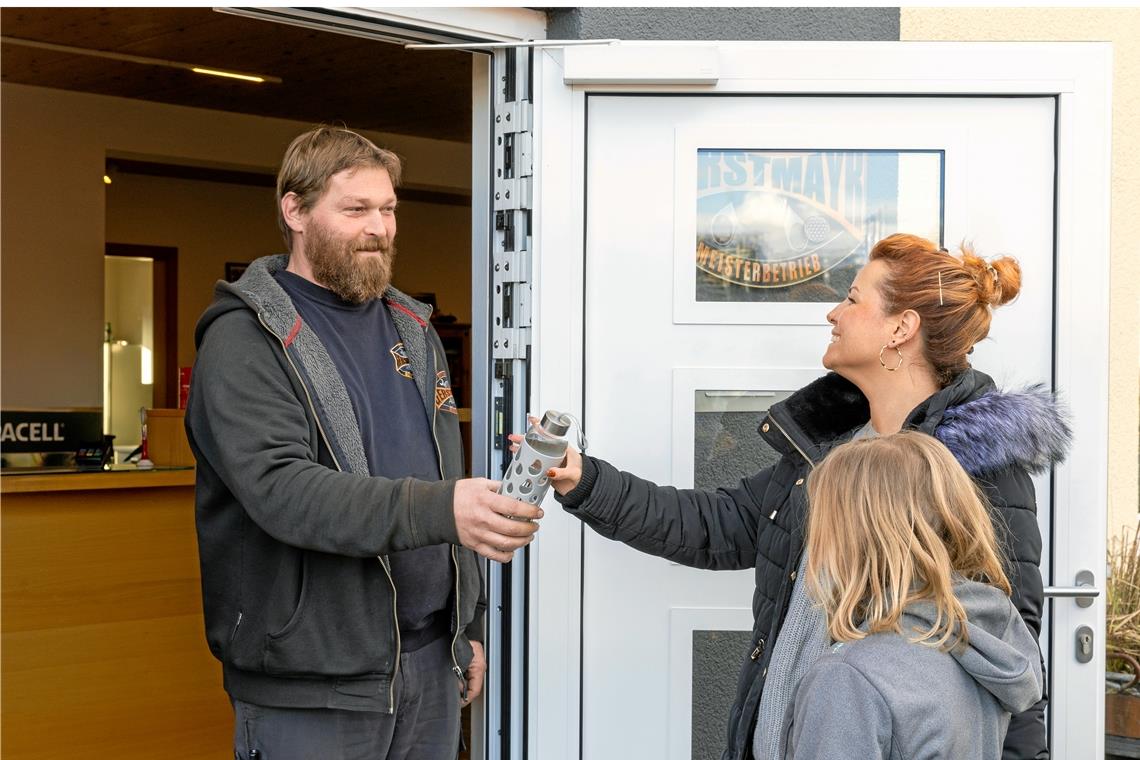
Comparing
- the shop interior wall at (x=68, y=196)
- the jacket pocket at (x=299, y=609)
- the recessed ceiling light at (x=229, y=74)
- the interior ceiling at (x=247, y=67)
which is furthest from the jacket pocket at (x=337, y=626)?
the shop interior wall at (x=68, y=196)

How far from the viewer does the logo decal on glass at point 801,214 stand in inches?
99.3

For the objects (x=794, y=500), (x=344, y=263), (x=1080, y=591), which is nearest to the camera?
(x=794, y=500)

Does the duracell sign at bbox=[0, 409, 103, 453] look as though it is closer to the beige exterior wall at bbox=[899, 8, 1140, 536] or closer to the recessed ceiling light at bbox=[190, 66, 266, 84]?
the recessed ceiling light at bbox=[190, 66, 266, 84]

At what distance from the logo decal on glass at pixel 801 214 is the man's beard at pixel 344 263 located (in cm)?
69

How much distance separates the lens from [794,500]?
201 cm

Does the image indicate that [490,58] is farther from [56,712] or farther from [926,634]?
[56,712]

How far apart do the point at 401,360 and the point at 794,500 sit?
2.57 ft

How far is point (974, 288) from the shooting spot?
6.63 feet

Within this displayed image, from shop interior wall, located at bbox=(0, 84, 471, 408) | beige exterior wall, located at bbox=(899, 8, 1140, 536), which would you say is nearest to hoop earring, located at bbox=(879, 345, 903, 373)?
beige exterior wall, located at bbox=(899, 8, 1140, 536)

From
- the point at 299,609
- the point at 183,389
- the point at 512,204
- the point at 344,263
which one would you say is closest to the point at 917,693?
the point at 299,609

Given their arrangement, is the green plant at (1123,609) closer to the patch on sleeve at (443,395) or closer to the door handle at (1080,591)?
the door handle at (1080,591)

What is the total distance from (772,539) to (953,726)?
59 cm

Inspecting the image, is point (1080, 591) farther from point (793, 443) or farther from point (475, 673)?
point (475, 673)

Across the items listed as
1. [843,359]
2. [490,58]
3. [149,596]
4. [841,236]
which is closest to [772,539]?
[843,359]
